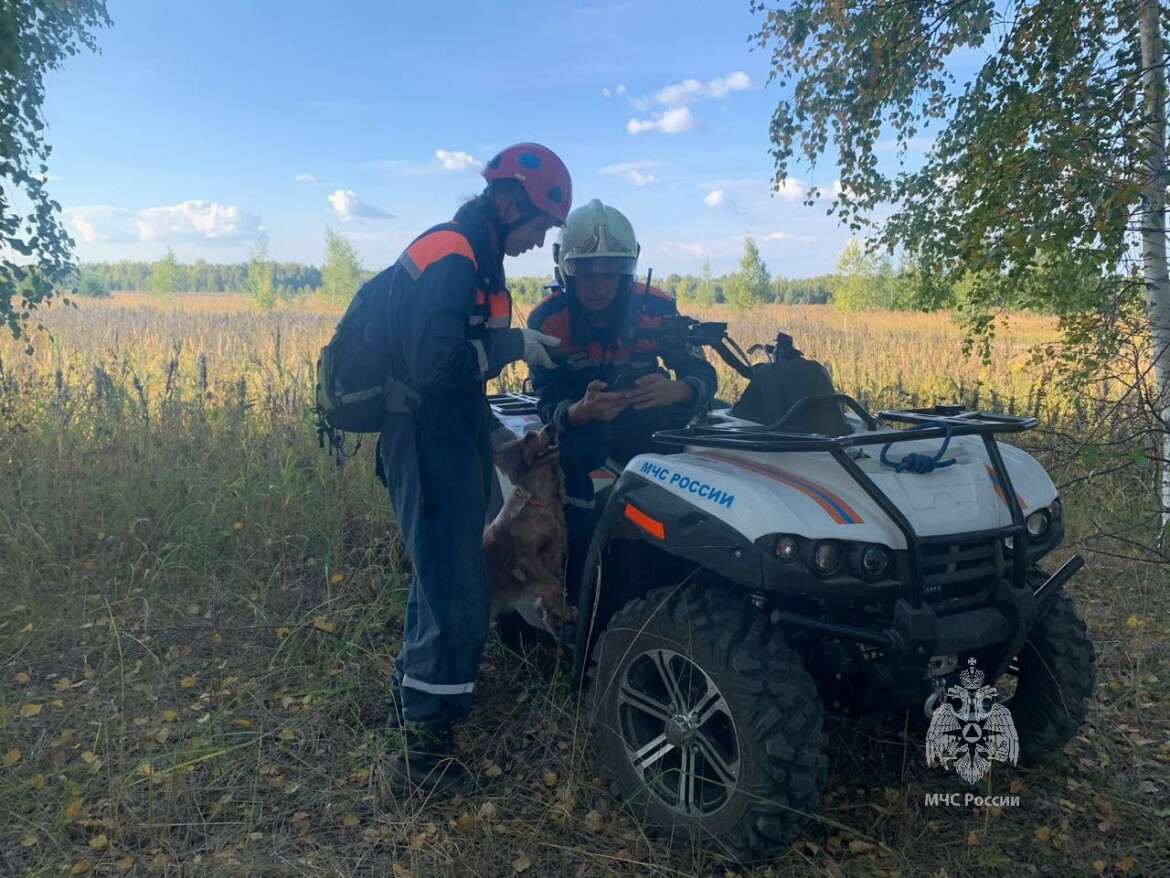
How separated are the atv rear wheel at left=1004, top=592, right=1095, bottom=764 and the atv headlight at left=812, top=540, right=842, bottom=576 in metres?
0.98

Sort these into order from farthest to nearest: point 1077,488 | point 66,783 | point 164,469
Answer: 1. point 1077,488
2. point 164,469
3. point 66,783

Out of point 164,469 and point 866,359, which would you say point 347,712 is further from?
point 866,359

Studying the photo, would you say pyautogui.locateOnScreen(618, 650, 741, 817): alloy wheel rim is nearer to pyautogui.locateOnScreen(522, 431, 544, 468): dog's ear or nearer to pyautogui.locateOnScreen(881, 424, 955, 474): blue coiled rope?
pyautogui.locateOnScreen(881, 424, 955, 474): blue coiled rope

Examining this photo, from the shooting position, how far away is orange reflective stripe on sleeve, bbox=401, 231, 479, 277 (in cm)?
291

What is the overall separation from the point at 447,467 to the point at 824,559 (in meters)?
1.43

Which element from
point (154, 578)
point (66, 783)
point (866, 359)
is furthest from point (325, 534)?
point (866, 359)

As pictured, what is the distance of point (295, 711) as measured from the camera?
145 inches

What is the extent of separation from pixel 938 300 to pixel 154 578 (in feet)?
21.3

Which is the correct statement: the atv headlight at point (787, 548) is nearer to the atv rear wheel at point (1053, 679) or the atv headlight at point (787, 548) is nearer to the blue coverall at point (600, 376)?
the atv rear wheel at point (1053, 679)

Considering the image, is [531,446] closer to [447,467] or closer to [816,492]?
[447,467]

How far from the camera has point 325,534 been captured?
5195 mm

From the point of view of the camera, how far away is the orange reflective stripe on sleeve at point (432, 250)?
9.53ft

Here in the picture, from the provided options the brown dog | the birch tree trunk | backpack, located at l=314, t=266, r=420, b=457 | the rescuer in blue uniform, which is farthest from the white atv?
the birch tree trunk

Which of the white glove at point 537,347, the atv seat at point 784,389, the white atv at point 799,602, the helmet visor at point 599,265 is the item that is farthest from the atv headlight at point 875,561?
the helmet visor at point 599,265
